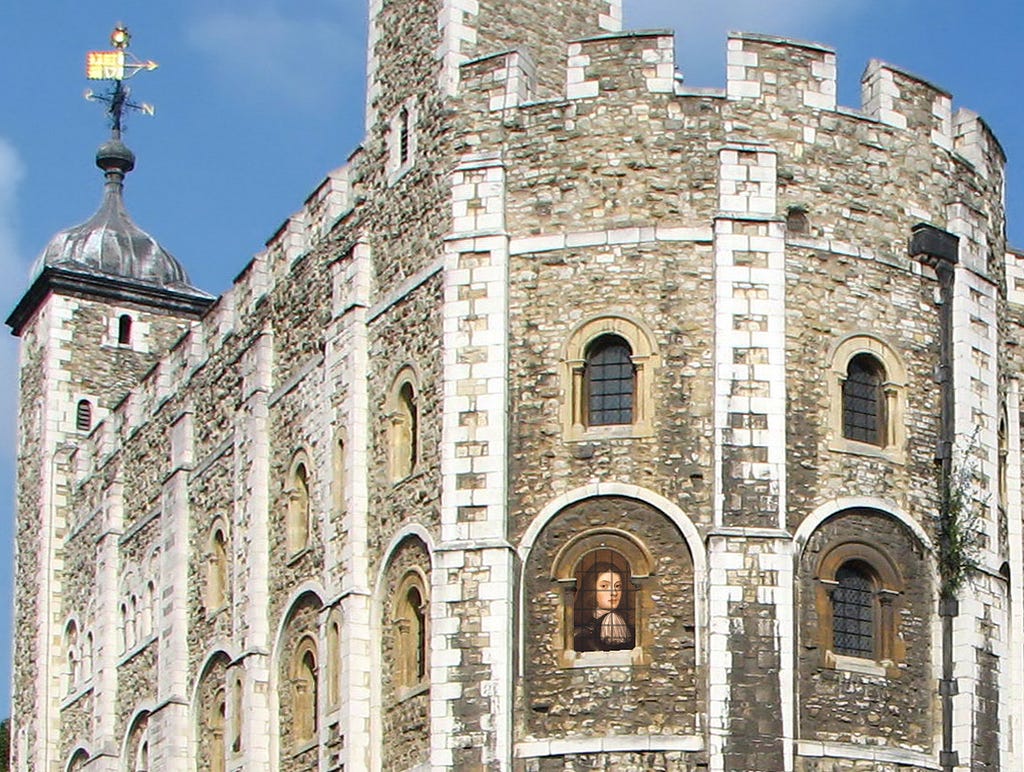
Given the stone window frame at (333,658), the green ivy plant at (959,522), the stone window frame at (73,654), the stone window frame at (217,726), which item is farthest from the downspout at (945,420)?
the stone window frame at (73,654)

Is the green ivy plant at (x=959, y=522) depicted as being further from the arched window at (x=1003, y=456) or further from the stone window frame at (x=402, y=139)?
the stone window frame at (x=402, y=139)

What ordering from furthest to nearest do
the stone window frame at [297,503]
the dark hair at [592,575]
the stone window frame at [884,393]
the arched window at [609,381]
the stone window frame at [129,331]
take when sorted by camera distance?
the stone window frame at [129,331] → the stone window frame at [297,503] → the arched window at [609,381] → the stone window frame at [884,393] → the dark hair at [592,575]

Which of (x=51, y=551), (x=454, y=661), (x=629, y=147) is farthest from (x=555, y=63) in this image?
(x=51, y=551)

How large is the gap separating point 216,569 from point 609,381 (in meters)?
10.3

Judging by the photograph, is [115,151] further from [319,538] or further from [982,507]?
[982,507]

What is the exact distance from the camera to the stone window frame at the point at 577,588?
31594 millimetres

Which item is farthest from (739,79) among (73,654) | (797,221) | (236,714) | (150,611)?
(73,654)

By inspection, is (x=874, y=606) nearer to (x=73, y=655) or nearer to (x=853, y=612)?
(x=853, y=612)

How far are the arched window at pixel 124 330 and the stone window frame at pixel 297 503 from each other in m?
13.7

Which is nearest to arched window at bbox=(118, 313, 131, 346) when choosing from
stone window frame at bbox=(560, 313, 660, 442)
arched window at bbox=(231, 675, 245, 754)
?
arched window at bbox=(231, 675, 245, 754)

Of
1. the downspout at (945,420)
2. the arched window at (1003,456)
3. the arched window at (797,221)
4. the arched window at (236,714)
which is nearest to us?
the downspout at (945,420)

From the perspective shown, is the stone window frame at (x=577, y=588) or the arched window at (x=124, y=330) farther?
the arched window at (x=124, y=330)

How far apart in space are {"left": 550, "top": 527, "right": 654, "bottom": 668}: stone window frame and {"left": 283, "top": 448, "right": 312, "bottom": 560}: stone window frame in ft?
20.1

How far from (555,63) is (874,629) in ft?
30.7
